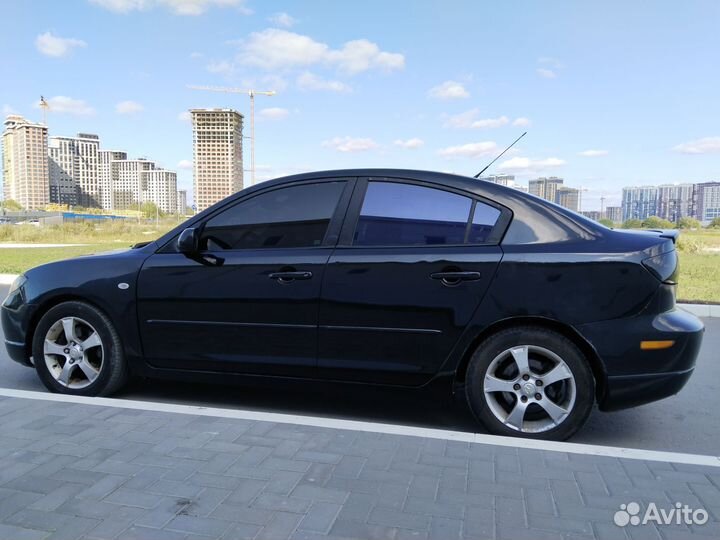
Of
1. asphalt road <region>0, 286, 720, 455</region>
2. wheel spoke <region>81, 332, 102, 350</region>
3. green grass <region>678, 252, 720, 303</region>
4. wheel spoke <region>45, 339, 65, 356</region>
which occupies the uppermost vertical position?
wheel spoke <region>81, 332, 102, 350</region>

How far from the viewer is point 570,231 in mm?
3428

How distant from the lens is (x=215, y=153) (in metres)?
59.6

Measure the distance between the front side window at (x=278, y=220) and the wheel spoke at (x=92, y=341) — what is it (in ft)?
3.42

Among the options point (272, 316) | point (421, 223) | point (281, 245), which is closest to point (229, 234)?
point (281, 245)

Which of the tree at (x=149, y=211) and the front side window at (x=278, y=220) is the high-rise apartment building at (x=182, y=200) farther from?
the front side window at (x=278, y=220)

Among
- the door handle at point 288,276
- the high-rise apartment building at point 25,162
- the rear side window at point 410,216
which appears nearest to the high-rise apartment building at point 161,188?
the high-rise apartment building at point 25,162

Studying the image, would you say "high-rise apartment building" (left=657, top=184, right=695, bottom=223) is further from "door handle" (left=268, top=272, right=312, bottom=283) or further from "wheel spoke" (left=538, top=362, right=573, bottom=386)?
"door handle" (left=268, top=272, right=312, bottom=283)

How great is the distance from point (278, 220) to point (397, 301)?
1.02 meters

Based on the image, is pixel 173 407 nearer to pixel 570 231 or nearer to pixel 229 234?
pixel 229 234

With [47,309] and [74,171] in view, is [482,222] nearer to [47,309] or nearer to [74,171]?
[47,309]

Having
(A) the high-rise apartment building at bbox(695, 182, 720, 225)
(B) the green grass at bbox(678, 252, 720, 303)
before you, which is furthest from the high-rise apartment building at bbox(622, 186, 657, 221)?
(B) the green grass at bbox(678, 252, 720, 303)

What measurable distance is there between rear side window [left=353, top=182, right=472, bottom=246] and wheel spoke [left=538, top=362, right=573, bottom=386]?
910 millimetres

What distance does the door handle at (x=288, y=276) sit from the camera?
3.62m

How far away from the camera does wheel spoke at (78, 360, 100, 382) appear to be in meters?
4.13
